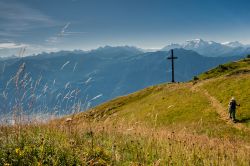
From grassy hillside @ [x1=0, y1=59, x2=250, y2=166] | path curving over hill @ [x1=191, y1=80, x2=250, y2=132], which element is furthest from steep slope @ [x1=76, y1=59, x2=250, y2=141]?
grassy hillside @ [x1=0, y1=59, x2=250, y2=166]

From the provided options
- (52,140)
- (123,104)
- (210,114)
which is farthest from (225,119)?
(123,104)

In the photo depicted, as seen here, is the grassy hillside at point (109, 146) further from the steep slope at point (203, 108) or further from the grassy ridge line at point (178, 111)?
→ the steep slope at point (203, 108)

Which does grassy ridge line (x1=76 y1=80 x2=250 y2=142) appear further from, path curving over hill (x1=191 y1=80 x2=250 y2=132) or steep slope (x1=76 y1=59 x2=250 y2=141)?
path curving over hill (x1=191 y1=80 x2=250 y2=132)

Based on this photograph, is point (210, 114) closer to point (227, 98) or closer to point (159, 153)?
point (227, 98)

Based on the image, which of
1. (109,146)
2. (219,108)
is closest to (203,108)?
(219,108)

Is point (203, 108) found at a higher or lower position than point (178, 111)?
higher

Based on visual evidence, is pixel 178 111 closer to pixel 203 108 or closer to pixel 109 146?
pixel 203 108

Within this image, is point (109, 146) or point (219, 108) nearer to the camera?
point (109, 146)

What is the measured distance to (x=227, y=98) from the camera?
166 ft

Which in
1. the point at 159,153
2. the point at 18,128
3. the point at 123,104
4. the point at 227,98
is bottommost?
the point at 123,104

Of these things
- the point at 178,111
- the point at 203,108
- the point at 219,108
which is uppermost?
the point at 219,108

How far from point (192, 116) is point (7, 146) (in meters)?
39.7

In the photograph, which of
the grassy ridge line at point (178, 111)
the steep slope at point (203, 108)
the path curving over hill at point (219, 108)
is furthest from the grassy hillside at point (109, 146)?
the path curving over hill at point (219, 108)

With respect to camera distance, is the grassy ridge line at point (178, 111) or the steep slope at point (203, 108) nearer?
the grassy ridge line at point (178, 111)
